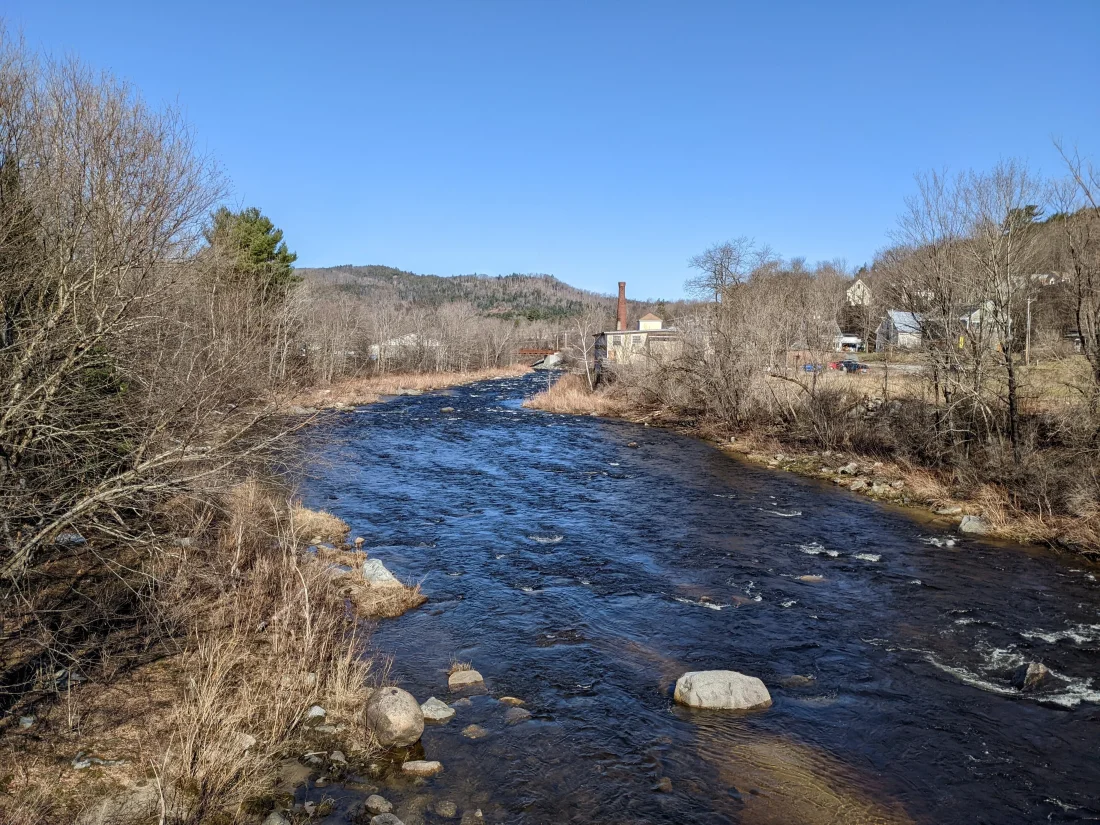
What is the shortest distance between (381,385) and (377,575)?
40.7 meters

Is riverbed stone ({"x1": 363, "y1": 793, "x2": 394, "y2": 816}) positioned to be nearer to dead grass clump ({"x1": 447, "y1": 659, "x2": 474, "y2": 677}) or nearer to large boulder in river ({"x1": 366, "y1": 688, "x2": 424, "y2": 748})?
large boulder in river ({"x1": 366, "y1": 688, "x2": 424, "y2": 748})

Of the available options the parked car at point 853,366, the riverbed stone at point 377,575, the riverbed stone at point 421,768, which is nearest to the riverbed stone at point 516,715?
the riverbed stone at point 421,768

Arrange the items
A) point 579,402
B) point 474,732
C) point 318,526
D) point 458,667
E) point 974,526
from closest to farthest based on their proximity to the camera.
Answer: point 474,732
point 458,667
point 318,526
point 974,526
point 579,402

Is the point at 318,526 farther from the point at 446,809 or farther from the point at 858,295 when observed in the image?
the point at 858,295

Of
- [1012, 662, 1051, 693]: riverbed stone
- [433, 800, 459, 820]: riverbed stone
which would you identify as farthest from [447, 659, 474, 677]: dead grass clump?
[1012, 662, 1051, 693]: riverbed stone

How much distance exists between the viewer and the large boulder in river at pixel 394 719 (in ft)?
22.4

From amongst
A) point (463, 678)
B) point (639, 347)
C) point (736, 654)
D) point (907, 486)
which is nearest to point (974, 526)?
point (907, 486)

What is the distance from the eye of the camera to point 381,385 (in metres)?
50.4

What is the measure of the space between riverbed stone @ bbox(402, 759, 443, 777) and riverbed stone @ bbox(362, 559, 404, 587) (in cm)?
442

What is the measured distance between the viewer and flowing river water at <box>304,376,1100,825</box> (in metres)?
6.40

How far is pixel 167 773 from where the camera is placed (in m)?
5.81

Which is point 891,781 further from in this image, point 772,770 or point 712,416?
point 712,416

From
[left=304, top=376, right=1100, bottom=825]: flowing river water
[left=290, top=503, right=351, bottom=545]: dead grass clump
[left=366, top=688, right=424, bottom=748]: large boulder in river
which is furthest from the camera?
[left=290, top=503, right=351, bottom=545]: dead grass clump

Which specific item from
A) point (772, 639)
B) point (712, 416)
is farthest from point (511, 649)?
point (712, 416)
